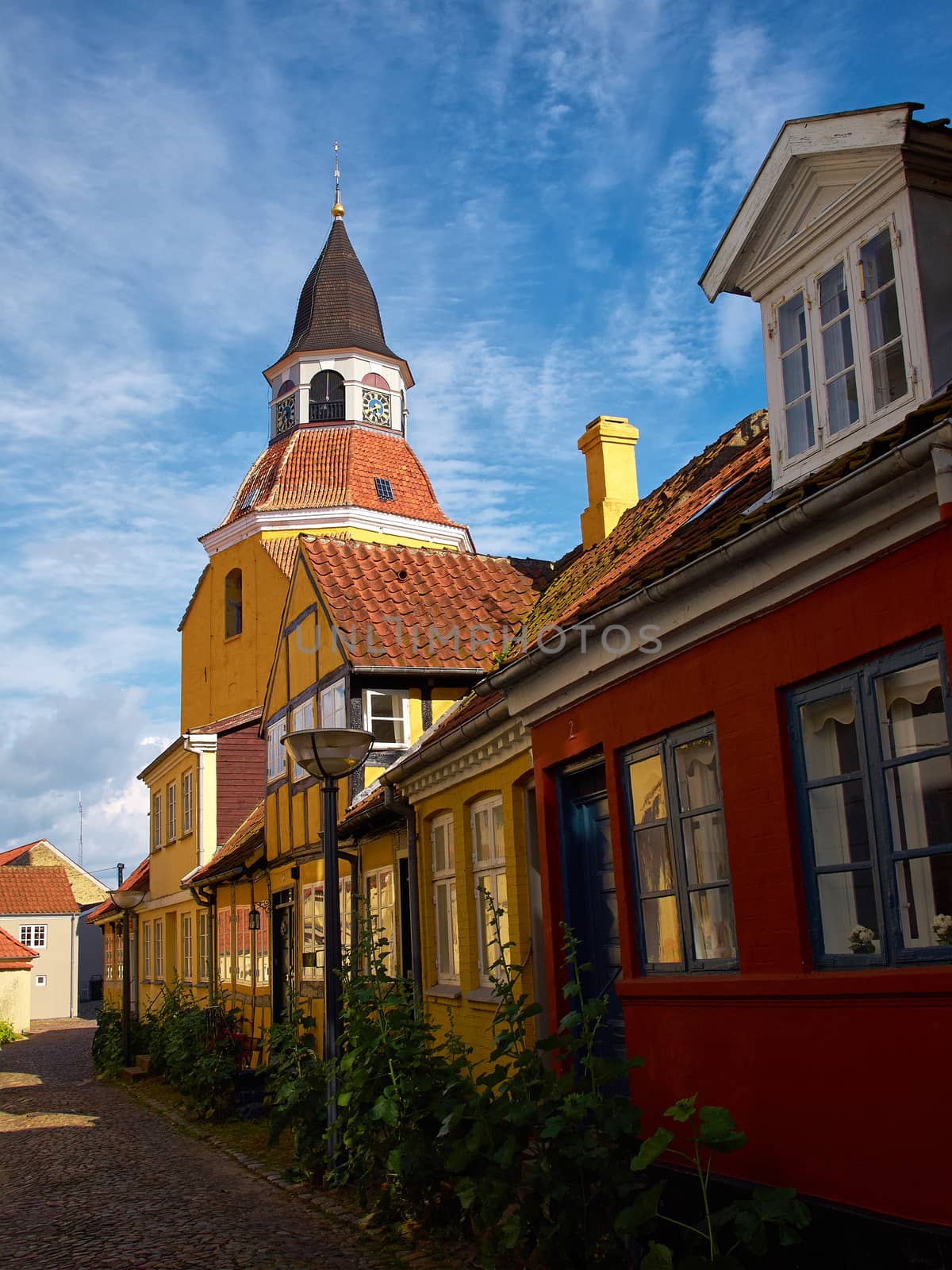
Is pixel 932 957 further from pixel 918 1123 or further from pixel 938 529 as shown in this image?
pixel 938 529

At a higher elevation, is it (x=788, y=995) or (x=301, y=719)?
(x=301, y=719)

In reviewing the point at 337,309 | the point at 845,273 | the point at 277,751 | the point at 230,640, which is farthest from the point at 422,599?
the point at 337,309

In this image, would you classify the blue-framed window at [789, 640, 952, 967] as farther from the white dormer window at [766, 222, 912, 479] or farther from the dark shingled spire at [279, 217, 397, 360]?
the dark shingled spire at [279, 217, 397, 360]

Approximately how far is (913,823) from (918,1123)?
1.13m

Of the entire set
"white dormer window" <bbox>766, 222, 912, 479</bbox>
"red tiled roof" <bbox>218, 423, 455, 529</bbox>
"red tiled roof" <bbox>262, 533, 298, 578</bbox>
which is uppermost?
"red tiled roof" <bbox>218, 423, 455, 529</bbox>

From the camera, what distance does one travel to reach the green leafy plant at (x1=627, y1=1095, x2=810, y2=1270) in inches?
199

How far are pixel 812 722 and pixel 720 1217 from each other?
2110 millimetres

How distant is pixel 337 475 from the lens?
111 feet

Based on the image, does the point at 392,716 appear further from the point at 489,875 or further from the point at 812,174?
the point at 812,174

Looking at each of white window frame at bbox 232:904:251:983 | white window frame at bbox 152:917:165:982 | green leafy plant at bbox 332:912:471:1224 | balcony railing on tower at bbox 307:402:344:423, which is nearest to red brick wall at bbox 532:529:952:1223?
green leafy plant at bbox 332:912:471:1224

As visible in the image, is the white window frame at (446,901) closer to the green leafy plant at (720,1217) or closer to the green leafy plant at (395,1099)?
the green leafy plant at (395,1099)

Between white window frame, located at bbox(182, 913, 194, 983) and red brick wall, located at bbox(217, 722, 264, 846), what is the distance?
7.60ft

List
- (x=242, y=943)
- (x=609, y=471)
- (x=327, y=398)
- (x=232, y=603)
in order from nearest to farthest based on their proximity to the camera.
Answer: (x=609, y=471)
(x=242, y=943)
(x=232, y=603)
(x=327, y=398)

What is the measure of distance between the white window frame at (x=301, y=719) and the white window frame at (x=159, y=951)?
1135 cm
